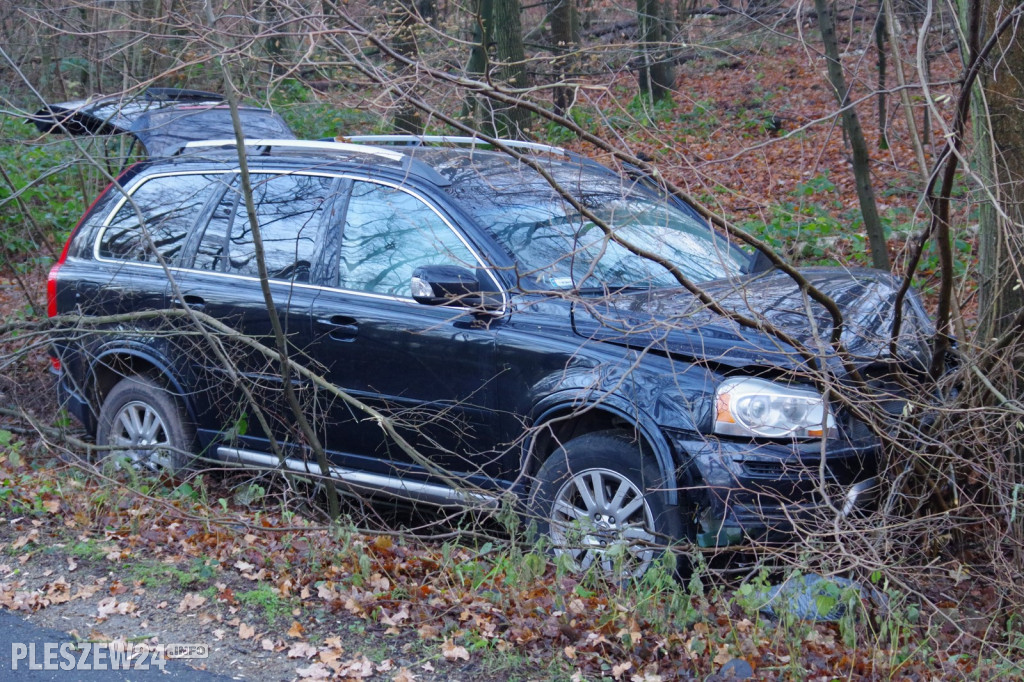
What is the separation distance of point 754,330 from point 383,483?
2.15 meters

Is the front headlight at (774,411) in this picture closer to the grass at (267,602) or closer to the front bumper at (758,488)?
the front bumper at (758,488)

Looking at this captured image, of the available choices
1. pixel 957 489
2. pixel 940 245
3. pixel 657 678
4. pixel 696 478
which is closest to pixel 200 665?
pixel 657 678

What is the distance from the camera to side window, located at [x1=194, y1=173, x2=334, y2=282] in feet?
17.7

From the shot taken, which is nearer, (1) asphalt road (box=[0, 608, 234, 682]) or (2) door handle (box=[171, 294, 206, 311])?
(1) asphalt road (box=[0, 608, 234, 682])

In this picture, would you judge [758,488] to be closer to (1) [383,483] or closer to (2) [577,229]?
(2) [577,229]

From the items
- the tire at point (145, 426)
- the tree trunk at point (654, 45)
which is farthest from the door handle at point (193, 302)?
the tree trunk at point (654, 45)

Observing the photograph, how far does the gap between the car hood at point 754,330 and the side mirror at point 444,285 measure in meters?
0.52

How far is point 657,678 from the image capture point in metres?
3.52

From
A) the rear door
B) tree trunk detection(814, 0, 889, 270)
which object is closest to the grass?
the rear door

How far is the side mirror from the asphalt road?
188 cm

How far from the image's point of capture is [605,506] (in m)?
4.27

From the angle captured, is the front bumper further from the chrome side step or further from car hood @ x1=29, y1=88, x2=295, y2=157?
car hood @ x1=29, y1=88, x2=295, y2=157

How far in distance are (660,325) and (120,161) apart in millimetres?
5793

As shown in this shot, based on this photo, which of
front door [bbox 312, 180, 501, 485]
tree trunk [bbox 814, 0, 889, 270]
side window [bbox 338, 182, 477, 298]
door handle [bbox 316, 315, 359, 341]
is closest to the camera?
front door [bbox 312, 180, 501, 485]
